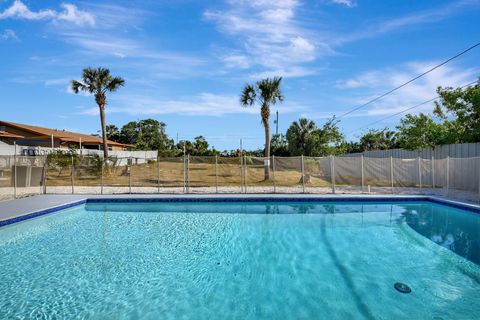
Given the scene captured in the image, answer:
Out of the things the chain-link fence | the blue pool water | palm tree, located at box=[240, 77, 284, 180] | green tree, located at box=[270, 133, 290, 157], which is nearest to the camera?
the blue pool water

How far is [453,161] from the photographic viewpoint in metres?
14.6

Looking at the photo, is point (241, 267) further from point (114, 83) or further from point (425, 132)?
point (114, 83)

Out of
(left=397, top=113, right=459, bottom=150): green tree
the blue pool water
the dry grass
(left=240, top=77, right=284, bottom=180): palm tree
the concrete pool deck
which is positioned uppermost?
(left=240, top=77, right=284, bottom=180): palm tree

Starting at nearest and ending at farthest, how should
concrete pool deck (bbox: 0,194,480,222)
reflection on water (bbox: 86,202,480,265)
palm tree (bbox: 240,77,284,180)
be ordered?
1. reflection on water (bbox: 86,202,480,265)
2. concrete pool deck (bbox: 0,194,480,222)
3. palm tree (bbox: 240,77,284,180)

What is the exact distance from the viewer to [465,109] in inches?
657

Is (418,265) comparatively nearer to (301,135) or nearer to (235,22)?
(235,22)

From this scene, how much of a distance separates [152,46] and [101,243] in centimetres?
870

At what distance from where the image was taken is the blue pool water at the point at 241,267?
4.45 m

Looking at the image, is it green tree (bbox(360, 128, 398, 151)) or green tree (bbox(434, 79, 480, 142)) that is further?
green tree (bbox(360, 128, 398, 151))

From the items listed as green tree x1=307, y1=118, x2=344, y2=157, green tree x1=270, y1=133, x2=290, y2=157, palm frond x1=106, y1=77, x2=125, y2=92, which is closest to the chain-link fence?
palm frond x1=106, y1=77, x2=125, y2=92

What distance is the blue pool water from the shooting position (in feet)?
14.6

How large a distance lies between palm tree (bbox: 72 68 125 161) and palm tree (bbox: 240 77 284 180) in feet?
29.0

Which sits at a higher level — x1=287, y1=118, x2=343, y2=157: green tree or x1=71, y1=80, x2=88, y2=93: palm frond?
x1=71, y1=80, x2=88, y2=93: palm frond

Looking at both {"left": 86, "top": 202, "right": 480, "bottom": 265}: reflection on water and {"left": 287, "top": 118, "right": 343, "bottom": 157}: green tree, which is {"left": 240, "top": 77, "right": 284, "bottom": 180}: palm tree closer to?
{"left": 86, "top": 202, "right": 480, "bottom": 265}: reflection on water
